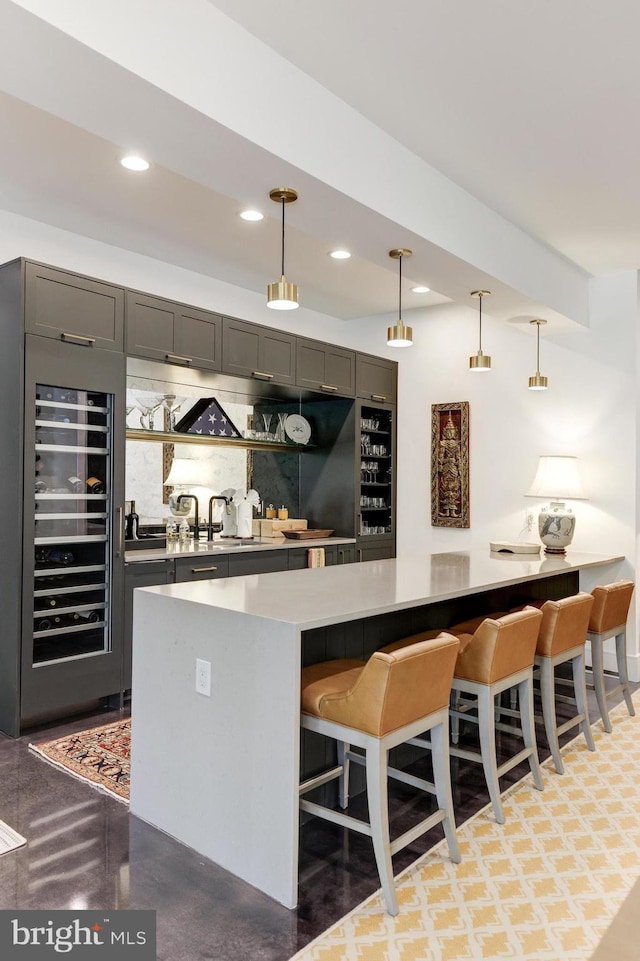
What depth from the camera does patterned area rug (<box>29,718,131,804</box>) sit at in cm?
305

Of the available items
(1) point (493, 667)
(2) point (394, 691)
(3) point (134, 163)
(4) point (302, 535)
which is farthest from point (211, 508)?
(2) point (394, 691)

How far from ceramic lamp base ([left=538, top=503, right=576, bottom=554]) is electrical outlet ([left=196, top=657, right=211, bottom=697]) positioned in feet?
10.0

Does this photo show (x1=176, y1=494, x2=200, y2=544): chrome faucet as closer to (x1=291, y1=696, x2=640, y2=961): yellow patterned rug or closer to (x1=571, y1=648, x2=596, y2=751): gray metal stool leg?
(x1=571, y1=648, x2=596, y2=751): gray metal stool leg

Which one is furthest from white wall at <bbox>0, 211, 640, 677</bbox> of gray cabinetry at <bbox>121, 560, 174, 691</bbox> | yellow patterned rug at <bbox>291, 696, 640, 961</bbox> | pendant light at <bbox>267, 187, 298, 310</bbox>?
yellow patterned rug at <bbox>291, 696, 640, 961</bbox>

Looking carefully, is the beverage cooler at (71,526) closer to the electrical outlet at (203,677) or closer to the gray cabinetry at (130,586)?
the gray cabinetry at (130,586)

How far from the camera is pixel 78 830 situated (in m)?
2.64

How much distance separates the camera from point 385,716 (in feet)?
7.21

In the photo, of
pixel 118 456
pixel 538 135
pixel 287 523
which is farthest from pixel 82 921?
pixel 287 523

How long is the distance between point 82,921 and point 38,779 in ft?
3.75

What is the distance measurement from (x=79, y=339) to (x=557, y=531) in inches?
132

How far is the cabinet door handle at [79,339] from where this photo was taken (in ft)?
12.3

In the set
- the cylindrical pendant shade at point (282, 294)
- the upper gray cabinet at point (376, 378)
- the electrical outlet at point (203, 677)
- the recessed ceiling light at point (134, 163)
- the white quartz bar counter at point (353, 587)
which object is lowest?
the electrical outlet at point (203, 677)

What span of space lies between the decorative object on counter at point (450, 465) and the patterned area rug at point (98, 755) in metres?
3.22

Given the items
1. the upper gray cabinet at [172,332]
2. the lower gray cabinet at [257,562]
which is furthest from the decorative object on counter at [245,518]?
the upper gray cabinet at [172,332]
